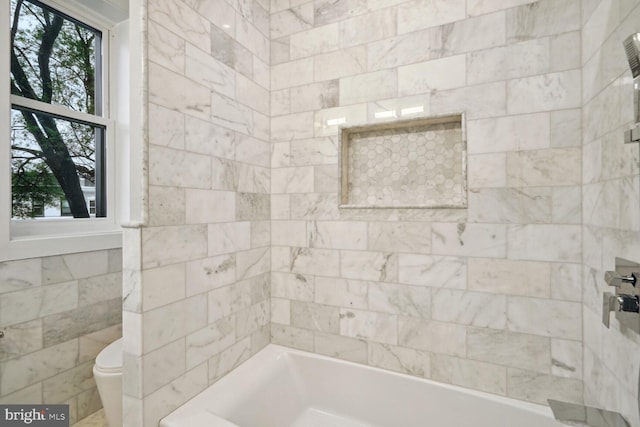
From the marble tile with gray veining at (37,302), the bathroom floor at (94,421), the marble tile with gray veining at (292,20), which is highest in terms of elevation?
the marble tile with gray veining at (292,20)

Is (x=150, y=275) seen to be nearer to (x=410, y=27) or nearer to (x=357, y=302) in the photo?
(x=357, y=302)

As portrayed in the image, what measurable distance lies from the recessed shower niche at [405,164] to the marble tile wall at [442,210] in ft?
0.20

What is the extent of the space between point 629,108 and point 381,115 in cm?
98

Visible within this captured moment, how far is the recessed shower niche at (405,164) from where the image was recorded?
5.03ft

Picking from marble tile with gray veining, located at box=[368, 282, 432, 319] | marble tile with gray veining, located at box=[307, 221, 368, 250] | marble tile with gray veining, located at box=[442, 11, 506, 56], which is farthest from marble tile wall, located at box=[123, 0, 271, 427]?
marble tile with gray veining, located at box=[442, 11, 506, 56]

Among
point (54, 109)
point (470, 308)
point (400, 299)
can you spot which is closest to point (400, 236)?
point (400, 299)

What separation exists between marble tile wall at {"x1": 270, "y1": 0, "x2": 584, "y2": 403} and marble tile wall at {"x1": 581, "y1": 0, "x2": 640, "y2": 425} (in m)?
0.07

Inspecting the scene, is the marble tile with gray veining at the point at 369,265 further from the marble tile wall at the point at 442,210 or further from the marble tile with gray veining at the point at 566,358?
the marble tile with gray veining at the point at 566,358

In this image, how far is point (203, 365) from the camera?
Result: 1.41 meters

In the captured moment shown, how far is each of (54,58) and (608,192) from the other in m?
3.02

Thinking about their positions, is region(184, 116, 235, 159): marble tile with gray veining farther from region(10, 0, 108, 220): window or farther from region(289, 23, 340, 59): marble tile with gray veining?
region(10, 0, 108, 220): window
